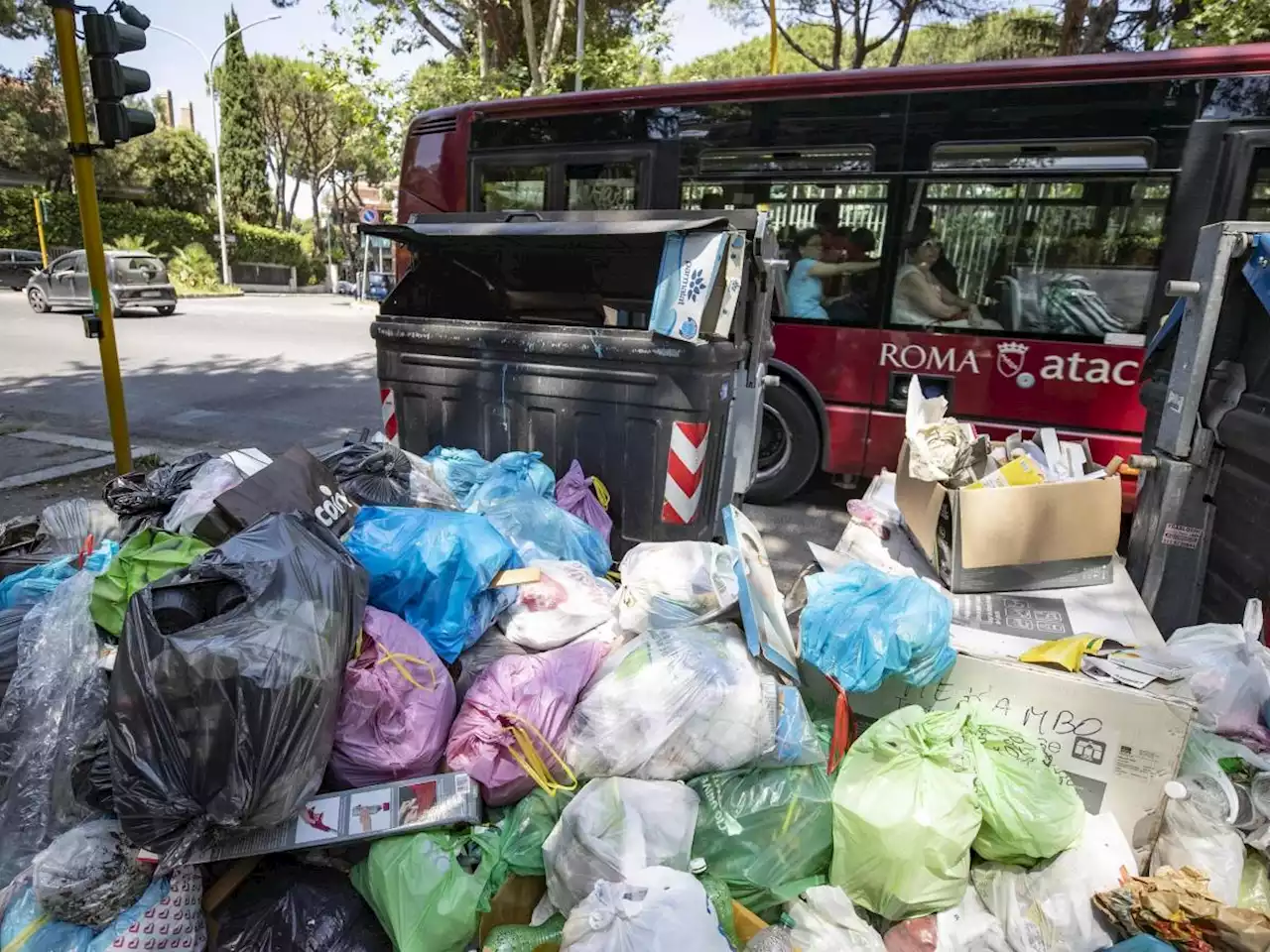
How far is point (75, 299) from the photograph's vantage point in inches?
608

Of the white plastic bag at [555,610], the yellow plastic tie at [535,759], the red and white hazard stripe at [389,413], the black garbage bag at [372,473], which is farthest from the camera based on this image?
the red and white hazard stripe at [389,413]

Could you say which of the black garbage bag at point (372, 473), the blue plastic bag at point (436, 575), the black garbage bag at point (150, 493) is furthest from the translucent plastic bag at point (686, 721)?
the black garbage bag at point (150, 493)

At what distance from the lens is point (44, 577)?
2262mm

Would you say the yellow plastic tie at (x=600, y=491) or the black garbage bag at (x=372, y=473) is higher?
the black garbage bag at (x=372, y=473)

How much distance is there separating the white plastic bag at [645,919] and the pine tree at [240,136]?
114 ft

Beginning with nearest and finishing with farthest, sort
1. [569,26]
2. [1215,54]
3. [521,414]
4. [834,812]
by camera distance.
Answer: [834,812] → [521,414] → [1215,54] → [569,26]

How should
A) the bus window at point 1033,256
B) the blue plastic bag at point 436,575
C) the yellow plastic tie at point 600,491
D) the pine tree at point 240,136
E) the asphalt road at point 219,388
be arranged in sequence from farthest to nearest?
the pine tree at point 240,136, the asphalt road at point 219,388, the bus window at point 1033,256, the yellow plastic tie at point 600,491, the blue plastic bag at point 436,575

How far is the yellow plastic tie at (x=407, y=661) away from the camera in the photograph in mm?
1985

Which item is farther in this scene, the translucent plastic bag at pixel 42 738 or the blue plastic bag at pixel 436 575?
the blue plastic bag at pixel 436 575

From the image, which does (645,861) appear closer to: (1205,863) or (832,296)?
(1205,863)

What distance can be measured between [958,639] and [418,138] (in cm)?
589

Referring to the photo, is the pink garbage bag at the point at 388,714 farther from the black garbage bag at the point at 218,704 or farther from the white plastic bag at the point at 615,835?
the white plastic bag at the point at 615,835

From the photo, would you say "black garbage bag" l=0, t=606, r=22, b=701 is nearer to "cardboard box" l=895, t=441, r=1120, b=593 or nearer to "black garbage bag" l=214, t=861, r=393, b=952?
"black garbage bag" l=214, t=861, r=393, b=952

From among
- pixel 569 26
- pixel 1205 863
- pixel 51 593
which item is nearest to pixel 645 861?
pixel 1205 863
